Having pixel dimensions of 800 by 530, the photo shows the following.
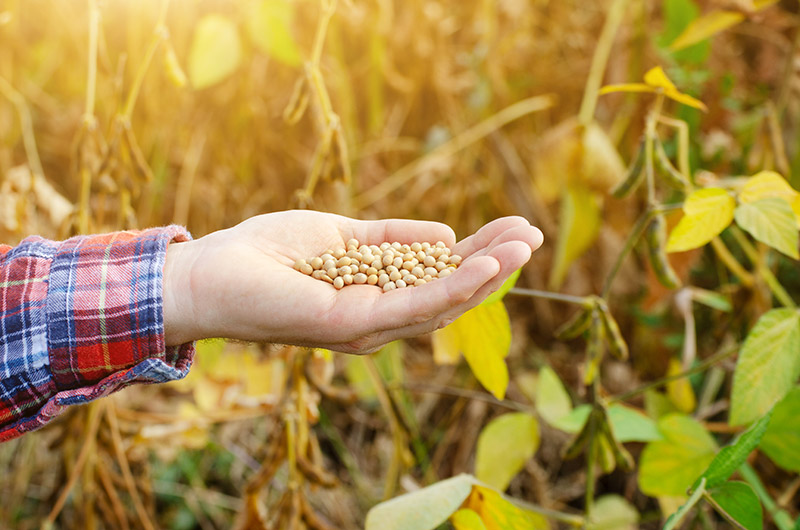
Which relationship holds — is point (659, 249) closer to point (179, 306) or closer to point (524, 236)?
point (524, 236)

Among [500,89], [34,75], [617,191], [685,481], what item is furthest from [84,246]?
[34,75]

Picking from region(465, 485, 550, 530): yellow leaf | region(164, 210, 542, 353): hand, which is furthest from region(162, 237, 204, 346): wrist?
region(465, 485, 550, 530): yellow leaf

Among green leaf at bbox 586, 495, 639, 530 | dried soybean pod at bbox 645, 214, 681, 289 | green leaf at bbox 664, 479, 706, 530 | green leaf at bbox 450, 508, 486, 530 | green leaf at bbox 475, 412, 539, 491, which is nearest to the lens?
green leaf at bbox 664, 479, 706, 530

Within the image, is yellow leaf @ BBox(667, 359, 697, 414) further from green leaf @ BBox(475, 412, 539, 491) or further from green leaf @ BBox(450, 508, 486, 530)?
green leaf @ BBox(450, 508, 486, 530)

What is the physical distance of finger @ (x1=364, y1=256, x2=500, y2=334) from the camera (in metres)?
0.59

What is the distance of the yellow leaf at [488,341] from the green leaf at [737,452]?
23 cm

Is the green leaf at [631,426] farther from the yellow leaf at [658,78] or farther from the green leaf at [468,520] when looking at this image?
the yellow leaf at [658,78]

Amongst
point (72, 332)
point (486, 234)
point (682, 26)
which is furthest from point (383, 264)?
point (682, 26)

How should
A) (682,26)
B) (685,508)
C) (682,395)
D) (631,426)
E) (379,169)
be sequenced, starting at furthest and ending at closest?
(379,169)
(682,26)
(682,395)
(631,426)
(685,508)

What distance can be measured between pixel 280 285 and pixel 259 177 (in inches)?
37.7

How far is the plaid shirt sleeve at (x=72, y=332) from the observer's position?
0.65 metres

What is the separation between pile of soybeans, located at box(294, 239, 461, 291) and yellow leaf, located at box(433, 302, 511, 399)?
7 cm

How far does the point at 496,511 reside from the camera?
26.5 inches

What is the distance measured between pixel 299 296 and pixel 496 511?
12.3 inches
